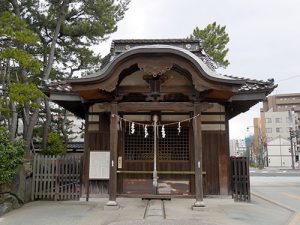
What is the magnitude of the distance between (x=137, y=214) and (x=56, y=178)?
4.58 m

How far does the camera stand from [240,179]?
40.1 feet

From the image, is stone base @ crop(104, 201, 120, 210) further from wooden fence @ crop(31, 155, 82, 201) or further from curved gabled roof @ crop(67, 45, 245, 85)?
curved gabled roof @ crop(67, 45, 245, 85)

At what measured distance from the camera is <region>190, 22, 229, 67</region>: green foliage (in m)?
27.6

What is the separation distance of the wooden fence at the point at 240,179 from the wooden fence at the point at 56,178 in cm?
617

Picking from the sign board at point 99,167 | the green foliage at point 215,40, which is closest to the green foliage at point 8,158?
the sign board at point 99,167

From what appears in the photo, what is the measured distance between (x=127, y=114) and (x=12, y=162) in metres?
4.59

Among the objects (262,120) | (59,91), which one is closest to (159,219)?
(59,91)

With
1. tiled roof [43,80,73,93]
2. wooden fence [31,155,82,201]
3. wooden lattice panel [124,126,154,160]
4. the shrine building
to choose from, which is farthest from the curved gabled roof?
wooden fence [31,155,82,201]

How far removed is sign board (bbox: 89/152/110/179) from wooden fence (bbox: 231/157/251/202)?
4.98 metres

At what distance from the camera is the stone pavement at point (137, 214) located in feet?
28.7

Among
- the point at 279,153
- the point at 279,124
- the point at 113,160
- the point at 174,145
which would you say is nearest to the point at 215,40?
the point at 174,145

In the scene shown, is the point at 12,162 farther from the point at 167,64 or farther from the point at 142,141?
the point at 167,64

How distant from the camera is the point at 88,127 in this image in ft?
41.6

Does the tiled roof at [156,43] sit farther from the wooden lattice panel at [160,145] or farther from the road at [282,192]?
the road at [282,192]
